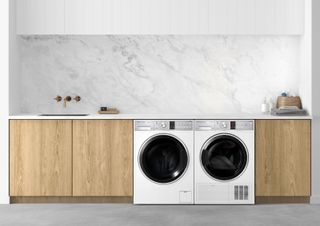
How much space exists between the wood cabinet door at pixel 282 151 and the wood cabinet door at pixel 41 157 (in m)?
1.81

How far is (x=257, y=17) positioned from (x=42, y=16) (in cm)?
213

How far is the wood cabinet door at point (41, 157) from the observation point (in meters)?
5.35

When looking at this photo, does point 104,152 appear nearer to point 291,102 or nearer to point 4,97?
point 4,97

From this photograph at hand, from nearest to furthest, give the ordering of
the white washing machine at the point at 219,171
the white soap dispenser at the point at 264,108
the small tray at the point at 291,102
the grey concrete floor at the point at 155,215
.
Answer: the grey concrete floor at the point at 155,215 → the white washing machine at the point at 219,171 → the small tray at the point at 291,102 → the white soap dispenser at the point at 264,108

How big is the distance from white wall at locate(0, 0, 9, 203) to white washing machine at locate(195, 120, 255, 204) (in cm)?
182

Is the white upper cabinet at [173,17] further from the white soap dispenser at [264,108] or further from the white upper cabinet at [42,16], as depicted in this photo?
the white soap dispenser at [264,108]

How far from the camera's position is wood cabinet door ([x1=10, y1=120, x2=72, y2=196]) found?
535cm

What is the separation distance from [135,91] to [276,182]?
177 centimetres

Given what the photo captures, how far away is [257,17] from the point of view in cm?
559

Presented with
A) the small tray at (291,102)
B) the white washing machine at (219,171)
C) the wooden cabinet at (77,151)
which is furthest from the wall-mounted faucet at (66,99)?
the small tray at (291,102)

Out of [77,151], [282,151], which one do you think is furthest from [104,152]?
[282,151]

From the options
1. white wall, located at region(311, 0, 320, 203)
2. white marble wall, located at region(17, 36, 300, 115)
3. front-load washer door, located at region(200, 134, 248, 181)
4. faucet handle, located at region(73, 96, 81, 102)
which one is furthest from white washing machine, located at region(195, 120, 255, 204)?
faucet handle, located at region(73, 96, 81, 102)

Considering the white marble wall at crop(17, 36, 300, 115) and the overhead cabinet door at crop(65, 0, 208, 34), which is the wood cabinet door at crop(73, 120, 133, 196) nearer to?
the white marble wall at crop(17, 36, 300, 115)

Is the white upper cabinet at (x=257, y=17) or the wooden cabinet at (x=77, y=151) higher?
the white upper cabinet at (x=257, y=17)
